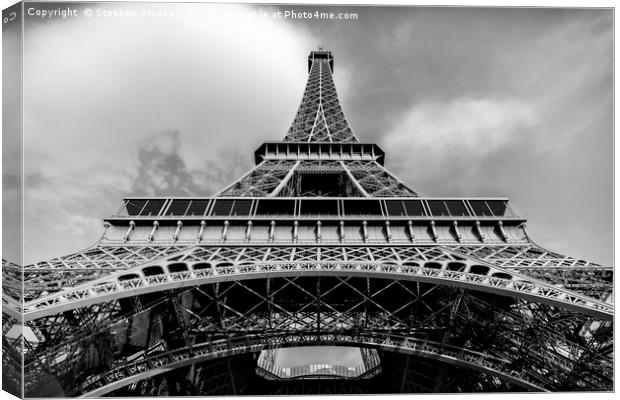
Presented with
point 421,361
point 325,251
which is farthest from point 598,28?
point 421,361

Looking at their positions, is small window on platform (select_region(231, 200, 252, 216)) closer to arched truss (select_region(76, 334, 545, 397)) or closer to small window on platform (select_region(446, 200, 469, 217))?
arched truss (select_region(76, 334, 545, 397))

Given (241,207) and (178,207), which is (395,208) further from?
(178,207)

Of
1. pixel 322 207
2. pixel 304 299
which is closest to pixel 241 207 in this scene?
pixel 322 207

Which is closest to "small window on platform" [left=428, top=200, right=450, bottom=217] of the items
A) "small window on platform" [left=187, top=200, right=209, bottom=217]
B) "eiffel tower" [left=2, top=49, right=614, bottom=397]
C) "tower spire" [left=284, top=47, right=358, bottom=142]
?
"eiffel tower" [left=2, top=49, right=614, bottom=397]

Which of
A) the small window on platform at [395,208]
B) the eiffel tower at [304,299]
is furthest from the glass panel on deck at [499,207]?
the small window on platform at [395,208]

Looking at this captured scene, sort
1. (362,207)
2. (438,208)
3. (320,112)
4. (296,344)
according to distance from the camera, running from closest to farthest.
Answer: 1. (296,344)
2. (438,208)
3. (362,207)
4. (320,112)
